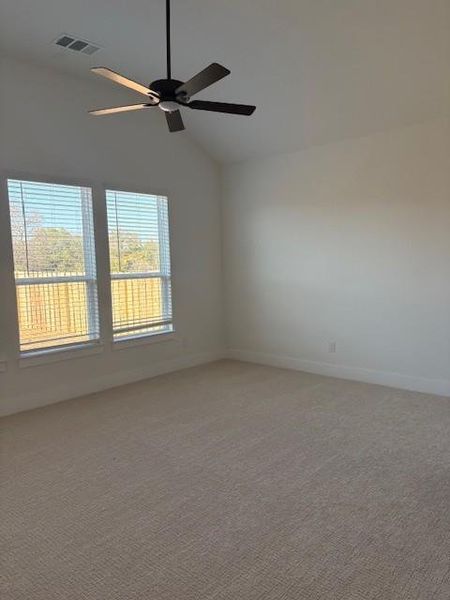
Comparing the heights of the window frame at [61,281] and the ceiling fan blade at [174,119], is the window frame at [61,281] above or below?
below

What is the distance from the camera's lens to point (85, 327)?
470cm

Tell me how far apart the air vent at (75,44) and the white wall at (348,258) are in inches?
95.3

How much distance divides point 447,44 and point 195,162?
3.16 meters

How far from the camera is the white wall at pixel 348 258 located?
14.3 ft

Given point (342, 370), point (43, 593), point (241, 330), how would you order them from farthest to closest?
1. point (241, 330)
2. point (342, 370)
3. point (43, 593)

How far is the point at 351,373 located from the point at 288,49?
11.1ft

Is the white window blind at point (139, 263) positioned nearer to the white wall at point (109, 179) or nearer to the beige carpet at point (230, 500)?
the white wall at point (109, 179)

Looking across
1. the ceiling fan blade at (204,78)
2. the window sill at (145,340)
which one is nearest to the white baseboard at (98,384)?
the window sill at (145,340)

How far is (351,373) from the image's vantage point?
197 inches

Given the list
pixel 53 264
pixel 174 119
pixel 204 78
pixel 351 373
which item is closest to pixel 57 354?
pixel 53 264

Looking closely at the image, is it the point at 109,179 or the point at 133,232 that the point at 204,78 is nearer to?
the point at 109,179

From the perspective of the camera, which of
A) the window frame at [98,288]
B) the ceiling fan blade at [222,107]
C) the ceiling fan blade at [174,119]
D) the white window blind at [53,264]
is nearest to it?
the ceiling fan blade at [222,107]

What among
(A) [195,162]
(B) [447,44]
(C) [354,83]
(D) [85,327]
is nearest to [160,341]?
(D) [85,327]

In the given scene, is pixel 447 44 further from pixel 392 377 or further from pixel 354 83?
pixel 392 377
